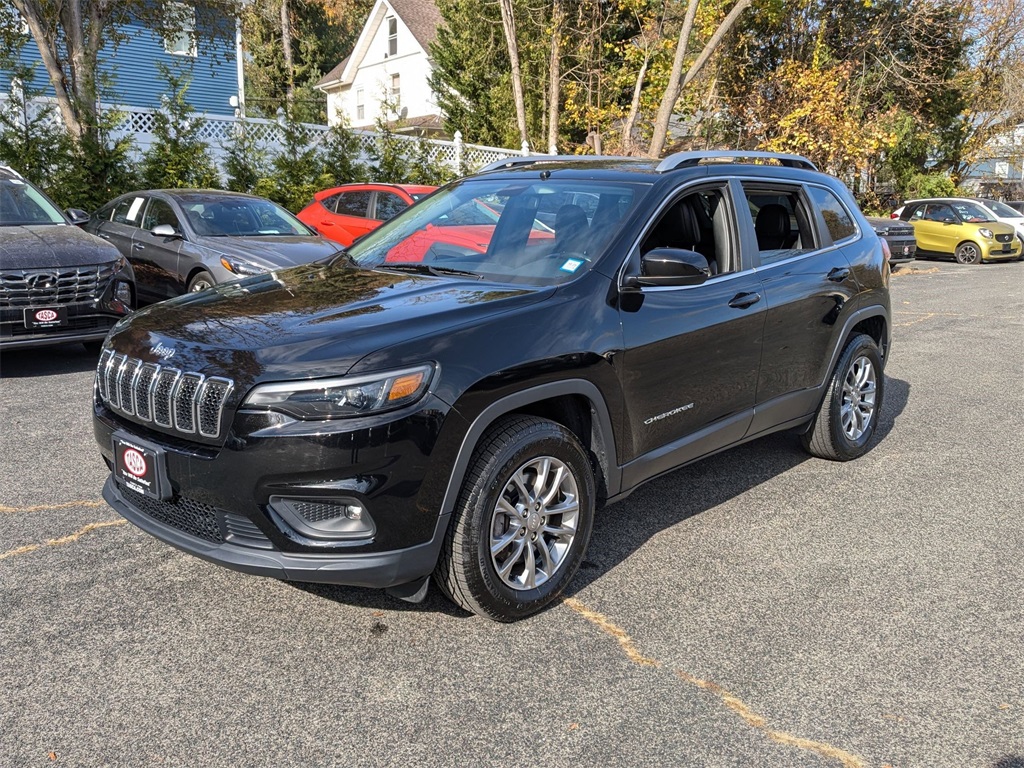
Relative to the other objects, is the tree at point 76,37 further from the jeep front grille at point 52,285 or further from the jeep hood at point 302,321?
the jeep hood at point 302,321

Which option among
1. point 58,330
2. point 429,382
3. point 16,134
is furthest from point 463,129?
point 429,382

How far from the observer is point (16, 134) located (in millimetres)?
13148

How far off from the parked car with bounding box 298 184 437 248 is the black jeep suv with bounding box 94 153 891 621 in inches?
317

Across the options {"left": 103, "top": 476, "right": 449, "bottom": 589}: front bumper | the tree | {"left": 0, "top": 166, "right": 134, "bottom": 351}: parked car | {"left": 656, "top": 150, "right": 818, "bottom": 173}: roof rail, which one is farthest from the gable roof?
{"left": 103, "top": 476, "right": 449, "bottom": 589}: front bumper

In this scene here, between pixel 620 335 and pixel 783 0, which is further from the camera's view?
pixel 783 0

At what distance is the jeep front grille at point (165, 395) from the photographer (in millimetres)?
3061

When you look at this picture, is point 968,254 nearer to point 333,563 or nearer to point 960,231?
point 960,231

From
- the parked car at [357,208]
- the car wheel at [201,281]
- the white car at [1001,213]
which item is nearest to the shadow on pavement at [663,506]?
the car wheel at [201,281]

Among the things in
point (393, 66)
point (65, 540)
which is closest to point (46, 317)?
point (65, 540)

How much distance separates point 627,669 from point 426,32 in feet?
134

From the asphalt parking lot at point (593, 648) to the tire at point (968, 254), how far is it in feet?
62.9

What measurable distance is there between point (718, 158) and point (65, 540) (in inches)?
147

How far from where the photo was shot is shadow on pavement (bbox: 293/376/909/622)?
3.68m

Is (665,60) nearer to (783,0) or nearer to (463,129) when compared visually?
(783,0)
